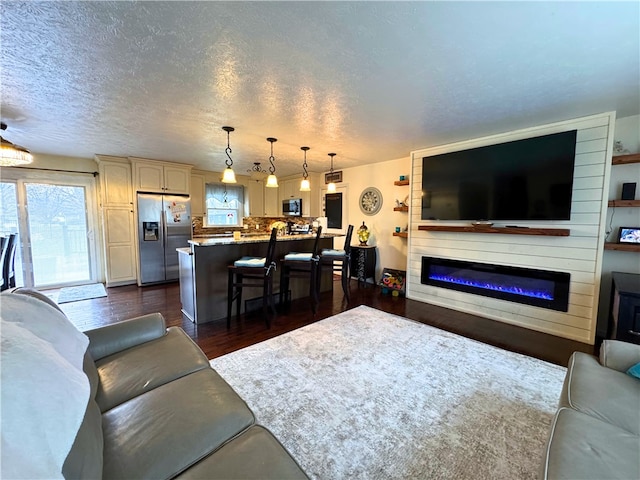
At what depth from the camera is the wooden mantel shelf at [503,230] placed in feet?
9.42

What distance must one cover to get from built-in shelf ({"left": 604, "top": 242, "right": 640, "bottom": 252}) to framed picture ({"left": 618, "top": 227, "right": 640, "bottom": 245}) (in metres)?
0.09

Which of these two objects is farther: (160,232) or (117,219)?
(160,232)

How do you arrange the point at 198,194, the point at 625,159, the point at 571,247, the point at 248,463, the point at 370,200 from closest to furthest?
1. the point at 248,463
2. the point at 625,159
3. the point at 571,247
4. the point at 370,200
5. the point at 198,194

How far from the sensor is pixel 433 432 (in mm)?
1579

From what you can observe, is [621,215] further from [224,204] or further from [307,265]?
[224,204]

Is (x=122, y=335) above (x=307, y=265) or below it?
below

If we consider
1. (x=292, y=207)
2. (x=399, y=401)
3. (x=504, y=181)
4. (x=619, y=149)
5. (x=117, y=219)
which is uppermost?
(x=619, y=149)

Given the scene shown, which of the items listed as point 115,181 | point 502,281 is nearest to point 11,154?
point 115,181

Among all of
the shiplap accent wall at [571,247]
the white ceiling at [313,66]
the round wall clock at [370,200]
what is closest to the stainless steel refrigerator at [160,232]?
the white ceiling at [313,66]

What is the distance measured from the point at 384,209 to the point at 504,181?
7.05 feet

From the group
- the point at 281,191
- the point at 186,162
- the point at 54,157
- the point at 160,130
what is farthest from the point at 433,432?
the point at 54,157

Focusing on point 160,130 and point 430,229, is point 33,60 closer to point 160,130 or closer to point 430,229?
point 160,130

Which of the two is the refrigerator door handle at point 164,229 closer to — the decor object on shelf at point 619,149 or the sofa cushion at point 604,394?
the sofa cushion at point 604,394

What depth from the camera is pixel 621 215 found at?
9.05 feet
